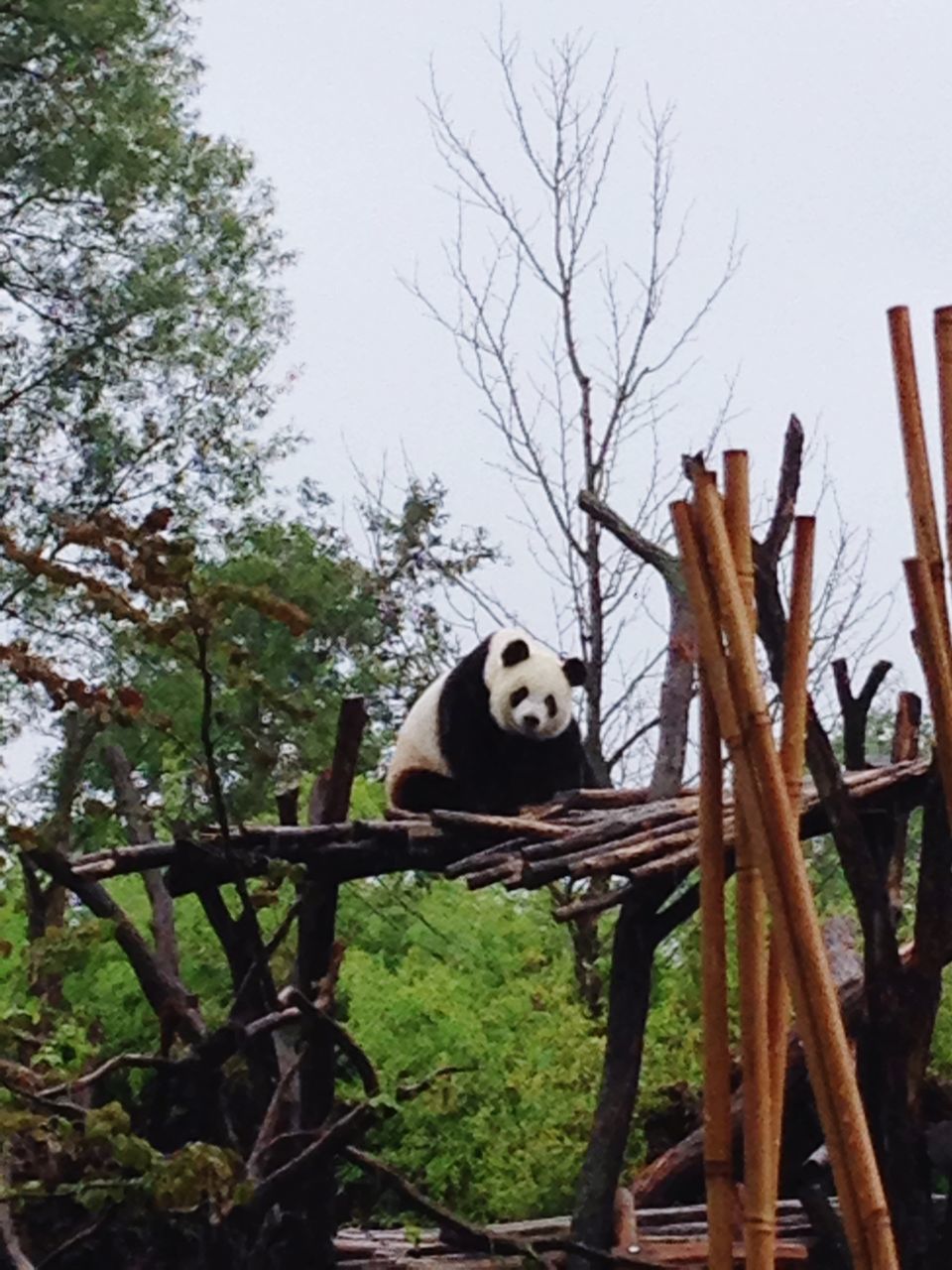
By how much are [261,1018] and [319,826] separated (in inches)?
14.6

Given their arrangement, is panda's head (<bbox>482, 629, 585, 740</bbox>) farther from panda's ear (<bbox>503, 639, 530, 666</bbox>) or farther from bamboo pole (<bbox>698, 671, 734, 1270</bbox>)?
bamboo pole (<bbox>698, 671, 734, 1270</bbox>)

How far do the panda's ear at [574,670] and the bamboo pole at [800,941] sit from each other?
375 cm

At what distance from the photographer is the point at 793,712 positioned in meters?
2.24

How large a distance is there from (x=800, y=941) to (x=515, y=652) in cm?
381

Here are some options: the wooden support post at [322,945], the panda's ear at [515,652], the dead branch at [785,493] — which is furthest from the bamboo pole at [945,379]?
the panda's ear at [515,652]

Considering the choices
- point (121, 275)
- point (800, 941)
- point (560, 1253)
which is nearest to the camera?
point (800, 941)

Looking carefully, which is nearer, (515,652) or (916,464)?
(916,464)

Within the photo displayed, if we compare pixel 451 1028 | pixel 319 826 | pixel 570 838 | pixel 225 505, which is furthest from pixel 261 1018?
pixel 225 505

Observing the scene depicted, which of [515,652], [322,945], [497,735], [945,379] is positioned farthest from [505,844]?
[515,652]

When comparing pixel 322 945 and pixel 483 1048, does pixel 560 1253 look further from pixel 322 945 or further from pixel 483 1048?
pixel 483 1048

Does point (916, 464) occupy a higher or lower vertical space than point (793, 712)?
higher

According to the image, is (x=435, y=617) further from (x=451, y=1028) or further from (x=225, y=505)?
(x=451, y=1028)

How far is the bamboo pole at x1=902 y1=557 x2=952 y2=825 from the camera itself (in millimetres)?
2176

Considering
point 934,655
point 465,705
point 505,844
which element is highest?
point 465,705
